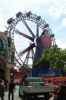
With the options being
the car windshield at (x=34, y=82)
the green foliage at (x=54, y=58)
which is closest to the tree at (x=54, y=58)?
the green foliage at (x=54, y=58)

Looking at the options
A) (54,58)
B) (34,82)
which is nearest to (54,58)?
(54,58)

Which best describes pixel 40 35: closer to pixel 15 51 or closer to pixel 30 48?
pixel 30 48

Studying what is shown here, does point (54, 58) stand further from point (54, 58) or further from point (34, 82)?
point (34, 82)

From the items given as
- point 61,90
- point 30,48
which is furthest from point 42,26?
point 61,90

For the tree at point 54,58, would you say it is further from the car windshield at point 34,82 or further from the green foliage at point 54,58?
the car windshield at point 34,82

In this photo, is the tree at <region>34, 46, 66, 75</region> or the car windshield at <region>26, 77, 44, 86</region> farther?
the tree at <region>34, 46, 66, 75</region>

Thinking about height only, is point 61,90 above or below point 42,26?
below

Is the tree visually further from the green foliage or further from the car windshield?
the car windshield

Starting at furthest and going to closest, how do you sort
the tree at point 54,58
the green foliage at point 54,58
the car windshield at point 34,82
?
the green foliage at point 54,58 → the tree at point 54,58 → the car windshield at point 34,82

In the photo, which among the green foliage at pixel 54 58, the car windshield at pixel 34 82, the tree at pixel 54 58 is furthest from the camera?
the green foliage at pixel 54 58

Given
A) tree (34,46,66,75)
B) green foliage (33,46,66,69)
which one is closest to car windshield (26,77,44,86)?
tree (34,46,66,75)

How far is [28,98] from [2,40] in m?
Result: 47.8

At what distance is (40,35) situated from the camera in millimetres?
102188

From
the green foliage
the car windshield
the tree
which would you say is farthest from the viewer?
the green foliage
